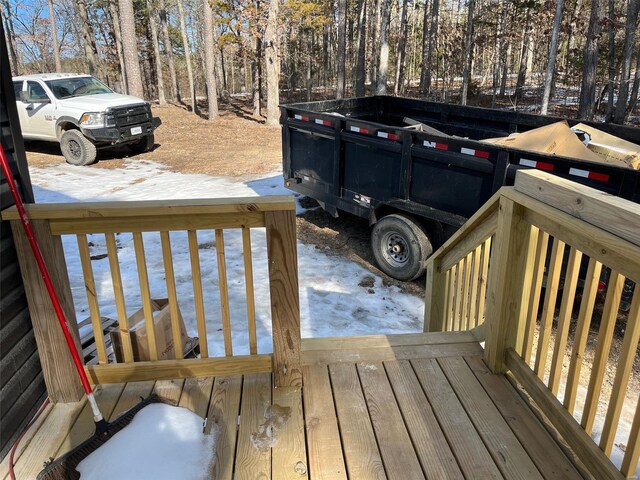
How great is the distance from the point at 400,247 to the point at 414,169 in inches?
37.5

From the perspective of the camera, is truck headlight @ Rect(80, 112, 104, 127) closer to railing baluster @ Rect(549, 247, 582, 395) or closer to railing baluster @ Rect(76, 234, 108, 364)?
railing baluster @ Rect(76, 234, 108, 364)

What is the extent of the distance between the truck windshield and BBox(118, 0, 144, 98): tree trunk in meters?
2.91

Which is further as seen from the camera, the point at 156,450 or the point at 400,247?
the point at 400,247

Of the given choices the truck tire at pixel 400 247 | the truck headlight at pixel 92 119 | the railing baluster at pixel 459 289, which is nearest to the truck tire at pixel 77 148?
the truck headlight at pixel 92 119

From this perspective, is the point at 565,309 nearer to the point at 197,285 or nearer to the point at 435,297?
the point at 197,285

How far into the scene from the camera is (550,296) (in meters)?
2.17

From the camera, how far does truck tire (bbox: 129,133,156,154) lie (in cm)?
1210

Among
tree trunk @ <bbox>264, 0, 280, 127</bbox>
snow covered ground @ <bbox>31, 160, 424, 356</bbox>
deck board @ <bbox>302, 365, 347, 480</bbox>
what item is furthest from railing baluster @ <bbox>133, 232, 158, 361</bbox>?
→ tree trunk @ <bbox>264, 0, 280, 127</bbox>

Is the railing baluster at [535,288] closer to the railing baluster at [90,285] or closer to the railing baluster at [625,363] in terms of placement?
the railing baluster at [625,363]

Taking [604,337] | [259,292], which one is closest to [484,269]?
[604,337]

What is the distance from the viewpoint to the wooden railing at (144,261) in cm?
218

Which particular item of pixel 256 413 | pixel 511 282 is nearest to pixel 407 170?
pixel 511 282

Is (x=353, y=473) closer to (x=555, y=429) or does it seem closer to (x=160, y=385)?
(x=555, y=429)

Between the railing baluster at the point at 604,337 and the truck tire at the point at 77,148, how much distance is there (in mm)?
11034
